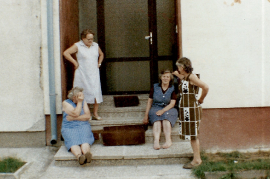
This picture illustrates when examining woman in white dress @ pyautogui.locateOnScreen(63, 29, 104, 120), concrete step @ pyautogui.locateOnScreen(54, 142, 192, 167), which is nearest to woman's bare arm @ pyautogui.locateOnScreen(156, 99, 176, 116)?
concrete step @ pyautogui.locateOnScreen(54, 142, 192, 167)

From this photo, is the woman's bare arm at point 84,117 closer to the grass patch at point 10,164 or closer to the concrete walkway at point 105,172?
the concrete walkway at point 105,172

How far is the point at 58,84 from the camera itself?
5.08 metres

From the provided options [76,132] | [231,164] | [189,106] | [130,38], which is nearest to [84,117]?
[76,132]

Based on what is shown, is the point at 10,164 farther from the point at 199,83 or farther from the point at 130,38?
the point at 130,38

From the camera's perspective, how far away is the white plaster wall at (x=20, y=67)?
198 inches

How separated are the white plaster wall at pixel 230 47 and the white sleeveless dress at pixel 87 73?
5.30ft

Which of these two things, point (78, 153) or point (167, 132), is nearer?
point (78, 153)

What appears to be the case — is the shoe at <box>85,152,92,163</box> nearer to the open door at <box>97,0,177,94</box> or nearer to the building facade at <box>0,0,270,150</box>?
the building facade at <box>0,0,270,150</box>

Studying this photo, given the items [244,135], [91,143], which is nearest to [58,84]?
[91,143]

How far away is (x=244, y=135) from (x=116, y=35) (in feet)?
11.2

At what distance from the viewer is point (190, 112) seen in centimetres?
399

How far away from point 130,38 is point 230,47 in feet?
7.78

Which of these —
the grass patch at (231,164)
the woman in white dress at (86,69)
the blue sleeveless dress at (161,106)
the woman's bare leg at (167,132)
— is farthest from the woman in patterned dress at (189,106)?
the woman in white dress at (86,69)

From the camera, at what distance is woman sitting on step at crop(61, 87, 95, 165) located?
4.43 meters
